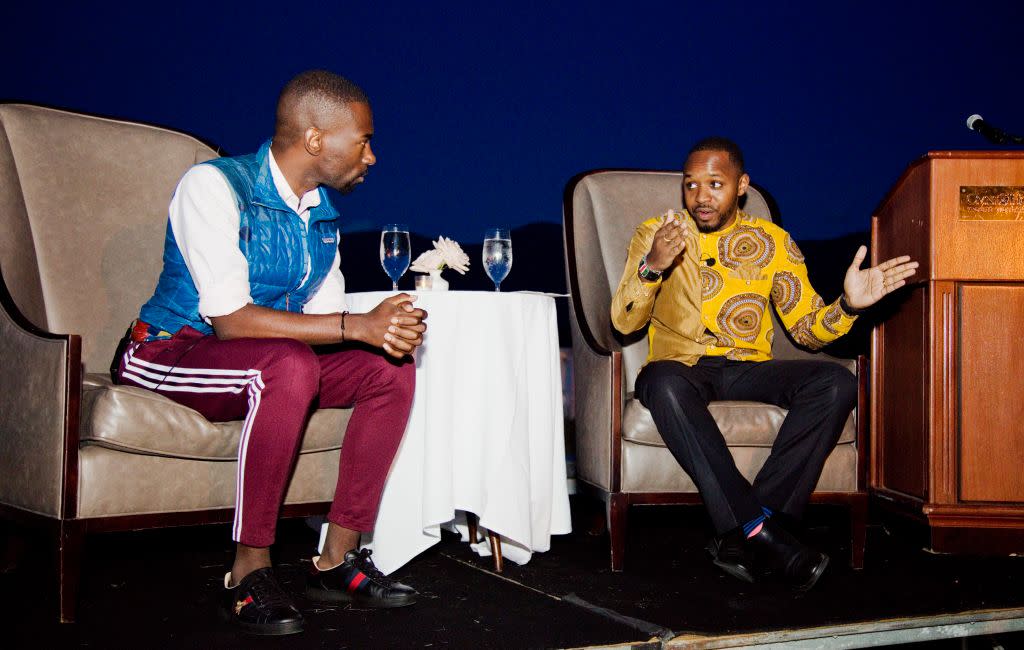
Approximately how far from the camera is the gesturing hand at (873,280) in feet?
8.55

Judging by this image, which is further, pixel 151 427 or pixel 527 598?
pixel 527 598

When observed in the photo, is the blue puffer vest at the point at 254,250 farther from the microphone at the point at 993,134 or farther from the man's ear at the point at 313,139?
the microphone at the point at 993,134

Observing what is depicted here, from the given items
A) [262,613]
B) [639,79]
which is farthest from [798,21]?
[262,613]

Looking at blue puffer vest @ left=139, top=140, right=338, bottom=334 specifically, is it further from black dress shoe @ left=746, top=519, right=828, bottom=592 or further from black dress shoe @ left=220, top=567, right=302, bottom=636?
black dress shoe @ left=746, top=519, right=828, bottom=592

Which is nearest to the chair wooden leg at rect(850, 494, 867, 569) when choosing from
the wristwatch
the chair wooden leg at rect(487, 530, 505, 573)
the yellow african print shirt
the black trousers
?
the black trousers

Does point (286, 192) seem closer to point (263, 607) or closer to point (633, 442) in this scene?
point (263, 607)

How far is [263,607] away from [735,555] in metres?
1.19

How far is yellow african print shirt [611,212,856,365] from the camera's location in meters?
2.70

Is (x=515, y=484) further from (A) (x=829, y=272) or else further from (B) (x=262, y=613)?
(A) (x=829, y=272)

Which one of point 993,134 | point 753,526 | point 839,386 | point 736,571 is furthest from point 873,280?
point 736,571

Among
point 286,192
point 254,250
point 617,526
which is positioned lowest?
point 617,526

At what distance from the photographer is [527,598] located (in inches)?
83.9

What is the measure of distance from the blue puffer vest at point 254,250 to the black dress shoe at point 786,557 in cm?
133

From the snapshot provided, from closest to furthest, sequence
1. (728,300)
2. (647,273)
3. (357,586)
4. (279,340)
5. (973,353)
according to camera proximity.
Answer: (279,340) < (357,586) < (647,273) < (973,353) < (728,300)
